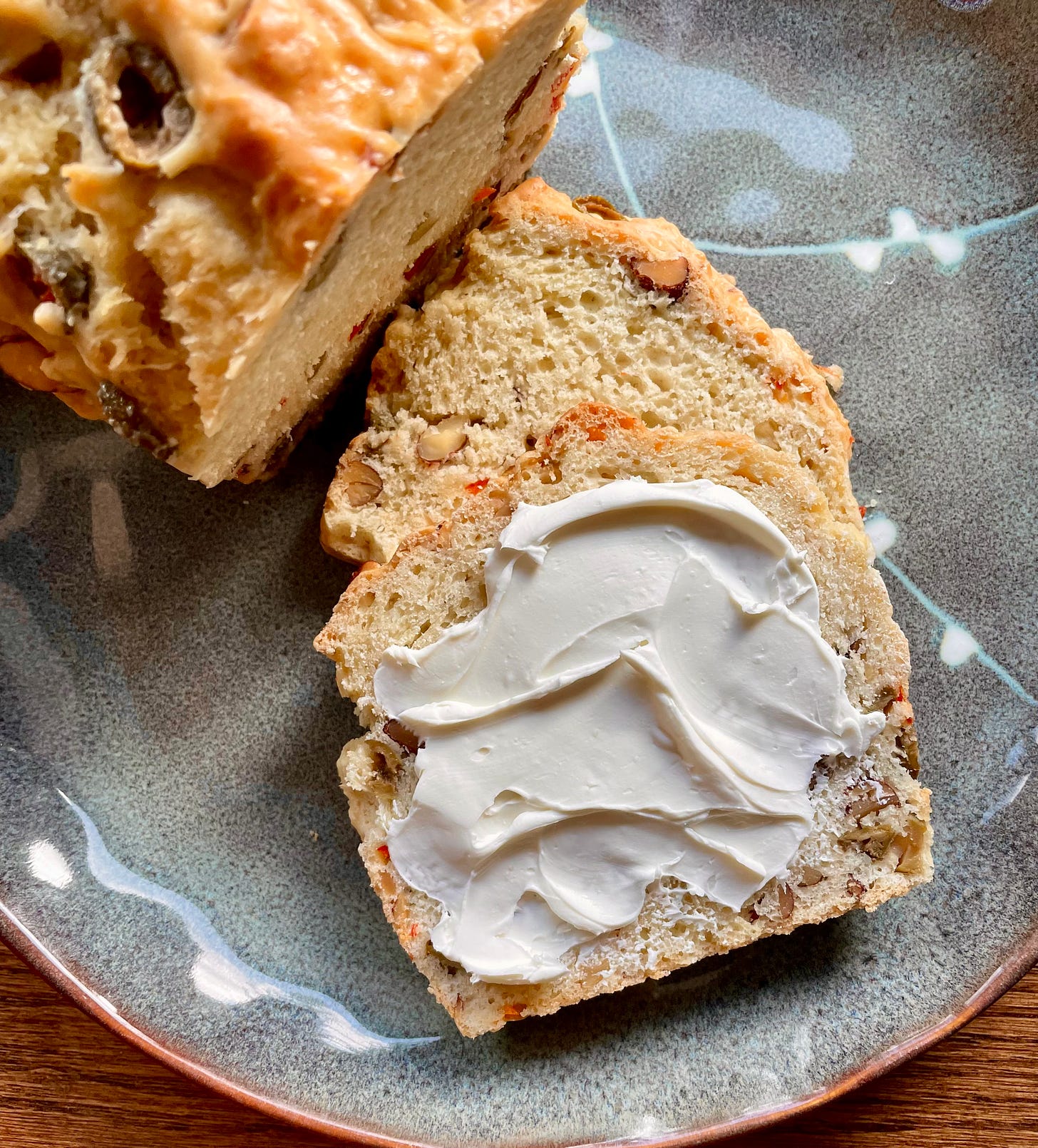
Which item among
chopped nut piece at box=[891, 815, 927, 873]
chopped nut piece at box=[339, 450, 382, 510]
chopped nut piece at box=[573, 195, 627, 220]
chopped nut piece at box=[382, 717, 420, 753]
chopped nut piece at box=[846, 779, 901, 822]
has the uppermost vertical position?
chopped nut piece at box=[573, 195, 627, 220]

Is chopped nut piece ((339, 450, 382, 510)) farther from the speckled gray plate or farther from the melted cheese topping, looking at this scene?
the melted cheese topping

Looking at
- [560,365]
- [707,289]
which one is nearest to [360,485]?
[560,365]

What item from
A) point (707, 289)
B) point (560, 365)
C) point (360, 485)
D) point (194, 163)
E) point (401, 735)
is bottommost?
point (401, 735)

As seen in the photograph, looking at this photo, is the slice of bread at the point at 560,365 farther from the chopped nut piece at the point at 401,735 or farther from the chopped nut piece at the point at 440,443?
the chopped nut piece at the point at 401,735

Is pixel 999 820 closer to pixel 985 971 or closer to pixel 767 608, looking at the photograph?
pixel 985 971

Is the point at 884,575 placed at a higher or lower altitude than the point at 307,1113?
higher

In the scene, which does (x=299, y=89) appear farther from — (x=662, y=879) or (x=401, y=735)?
(x=662, y=879)

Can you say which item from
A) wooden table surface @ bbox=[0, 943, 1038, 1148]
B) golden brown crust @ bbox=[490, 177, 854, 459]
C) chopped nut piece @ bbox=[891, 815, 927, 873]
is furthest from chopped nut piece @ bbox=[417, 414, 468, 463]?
wooden table surface @ bbox=[0, 943, 1038, 1148]
